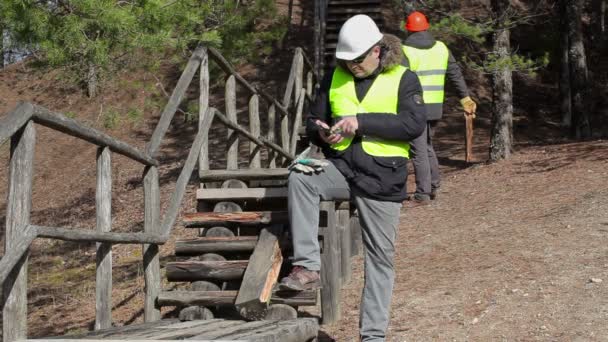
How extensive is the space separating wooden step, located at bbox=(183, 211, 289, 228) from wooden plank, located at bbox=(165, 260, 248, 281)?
1.24 ft

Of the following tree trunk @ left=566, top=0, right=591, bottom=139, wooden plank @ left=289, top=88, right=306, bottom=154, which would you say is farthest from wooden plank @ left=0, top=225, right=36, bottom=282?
tree trunk @ left=566, top=0, right=591, bottom=139

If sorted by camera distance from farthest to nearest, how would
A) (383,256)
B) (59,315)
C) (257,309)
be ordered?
(59,315), (257,309), (383,256)

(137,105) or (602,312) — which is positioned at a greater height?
(137,105)

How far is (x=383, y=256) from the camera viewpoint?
5.09 m

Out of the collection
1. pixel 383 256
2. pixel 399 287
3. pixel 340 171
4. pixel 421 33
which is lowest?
pixel 399 287

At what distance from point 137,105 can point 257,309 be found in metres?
14.3

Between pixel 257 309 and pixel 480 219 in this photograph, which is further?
pixel 480 219

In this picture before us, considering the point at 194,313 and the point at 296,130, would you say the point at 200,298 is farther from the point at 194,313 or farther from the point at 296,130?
the point at 296,130

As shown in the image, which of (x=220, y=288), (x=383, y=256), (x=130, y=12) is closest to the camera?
(x=383, y=256)

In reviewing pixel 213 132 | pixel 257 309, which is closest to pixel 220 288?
pixel 257 309

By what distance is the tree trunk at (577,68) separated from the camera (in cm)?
1509

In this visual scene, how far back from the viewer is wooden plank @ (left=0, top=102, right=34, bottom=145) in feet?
12.5

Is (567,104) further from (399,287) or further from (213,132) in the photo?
(399,287)

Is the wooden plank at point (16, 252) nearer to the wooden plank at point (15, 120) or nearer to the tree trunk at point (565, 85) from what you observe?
the wooden plank at point (15, 120)
